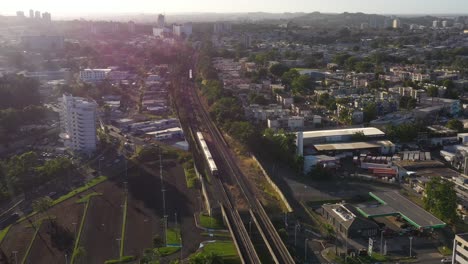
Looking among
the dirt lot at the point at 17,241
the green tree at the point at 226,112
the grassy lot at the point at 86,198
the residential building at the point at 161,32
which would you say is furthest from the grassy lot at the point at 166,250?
the residential building at the point at 161,32

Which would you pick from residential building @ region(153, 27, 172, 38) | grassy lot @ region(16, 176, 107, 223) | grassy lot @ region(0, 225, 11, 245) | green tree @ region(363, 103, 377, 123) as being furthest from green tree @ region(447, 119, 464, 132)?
residential building @ region(153, 27, 172, 38)

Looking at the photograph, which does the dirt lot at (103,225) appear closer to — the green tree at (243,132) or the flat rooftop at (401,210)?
the green tree at (243,132)

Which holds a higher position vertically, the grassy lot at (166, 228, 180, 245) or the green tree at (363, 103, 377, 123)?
the green tree at (363, 103, 377, 123)

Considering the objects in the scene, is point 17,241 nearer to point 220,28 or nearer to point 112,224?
point 112,224

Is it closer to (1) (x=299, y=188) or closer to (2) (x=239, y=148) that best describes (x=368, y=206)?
(1) (x=299, y=188)

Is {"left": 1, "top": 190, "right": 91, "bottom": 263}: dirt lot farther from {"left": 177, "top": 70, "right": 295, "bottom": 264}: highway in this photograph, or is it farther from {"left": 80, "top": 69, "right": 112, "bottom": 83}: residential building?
{"left": 80, "top": 69, "right": 112, "bottom": 83}: residential building

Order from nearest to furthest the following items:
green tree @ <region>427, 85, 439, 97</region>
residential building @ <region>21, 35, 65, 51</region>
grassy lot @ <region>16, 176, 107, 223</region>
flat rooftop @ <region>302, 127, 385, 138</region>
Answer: grassy lot @ <region>16, 176, 107, 223</region> < flat rooftop @ <region>302, 127, 385, 138</region> < green tree @ <region>427, 85, 439, 97</region> < residential building @ <region>21, 35, 65, 51</region>

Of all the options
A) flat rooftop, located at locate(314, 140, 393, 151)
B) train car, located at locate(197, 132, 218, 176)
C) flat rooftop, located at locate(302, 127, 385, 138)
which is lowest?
train car, located at locate(197, 132, 218, 176)
